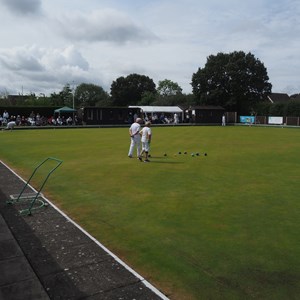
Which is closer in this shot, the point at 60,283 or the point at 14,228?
the point at 60,283

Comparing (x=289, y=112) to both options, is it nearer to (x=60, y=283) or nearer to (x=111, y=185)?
(x=111, y=185)

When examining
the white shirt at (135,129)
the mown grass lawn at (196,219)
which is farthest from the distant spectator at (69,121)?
the mown grass lawn at (196,219)

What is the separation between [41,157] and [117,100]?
3455 inches

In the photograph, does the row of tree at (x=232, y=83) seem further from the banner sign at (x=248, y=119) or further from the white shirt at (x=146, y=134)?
the white shirt at (x=146, y=134)

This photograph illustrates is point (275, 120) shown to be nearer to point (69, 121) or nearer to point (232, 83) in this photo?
point (232, 83)

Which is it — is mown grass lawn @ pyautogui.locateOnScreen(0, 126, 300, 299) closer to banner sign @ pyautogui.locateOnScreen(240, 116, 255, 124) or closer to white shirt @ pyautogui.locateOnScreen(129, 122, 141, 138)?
white shirt @ pyautogui.locateOnScreen(129, 122, 141, 138)

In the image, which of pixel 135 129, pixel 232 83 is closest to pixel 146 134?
pixel 135 129

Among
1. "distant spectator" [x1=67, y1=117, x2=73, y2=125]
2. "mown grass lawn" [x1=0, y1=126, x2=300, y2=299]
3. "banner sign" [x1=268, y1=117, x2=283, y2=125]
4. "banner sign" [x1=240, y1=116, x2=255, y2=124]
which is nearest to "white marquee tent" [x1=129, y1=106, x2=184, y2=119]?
"banner sign" [x1=240, y1=116, x2=255, y2=124]

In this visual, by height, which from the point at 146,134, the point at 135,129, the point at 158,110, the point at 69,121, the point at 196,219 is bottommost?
the point at 196,219

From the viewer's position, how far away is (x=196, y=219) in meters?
6.80

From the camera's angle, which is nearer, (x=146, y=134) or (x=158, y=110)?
(x=146, y=134)

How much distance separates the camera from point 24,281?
13.7 feet

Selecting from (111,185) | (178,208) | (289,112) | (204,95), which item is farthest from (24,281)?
(204,95)

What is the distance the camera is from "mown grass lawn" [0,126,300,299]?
4.48 m
